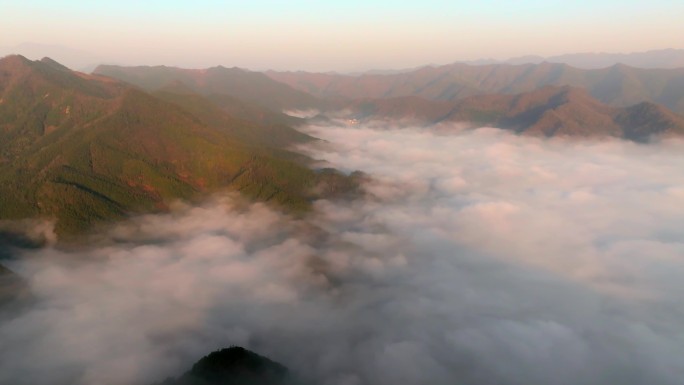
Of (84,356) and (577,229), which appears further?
A: (577,229)

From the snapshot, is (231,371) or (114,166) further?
(114,166)

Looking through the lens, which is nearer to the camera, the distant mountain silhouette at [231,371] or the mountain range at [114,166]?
the distant mountain silhouette at [231,371]

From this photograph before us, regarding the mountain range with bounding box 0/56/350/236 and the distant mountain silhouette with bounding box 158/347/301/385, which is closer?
the distant mountain silhouette with bounding box 158/347/301/385

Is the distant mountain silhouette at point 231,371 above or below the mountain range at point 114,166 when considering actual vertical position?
below

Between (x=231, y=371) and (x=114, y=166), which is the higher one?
(x=114, y=166)

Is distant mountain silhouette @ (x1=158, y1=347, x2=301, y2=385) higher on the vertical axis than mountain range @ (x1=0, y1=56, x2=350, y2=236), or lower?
lower

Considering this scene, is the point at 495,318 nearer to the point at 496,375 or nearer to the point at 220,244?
the point at 496,375

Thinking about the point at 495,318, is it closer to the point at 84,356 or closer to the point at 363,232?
the point at 363,232

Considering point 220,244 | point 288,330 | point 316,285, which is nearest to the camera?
point 288,330

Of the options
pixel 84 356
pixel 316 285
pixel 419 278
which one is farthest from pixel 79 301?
pixel 419 278

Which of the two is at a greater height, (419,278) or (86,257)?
(86,257)

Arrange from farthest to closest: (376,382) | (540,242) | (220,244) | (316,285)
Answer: (540,242), (220,244), (316,285), (376,382)
